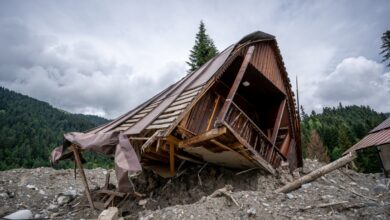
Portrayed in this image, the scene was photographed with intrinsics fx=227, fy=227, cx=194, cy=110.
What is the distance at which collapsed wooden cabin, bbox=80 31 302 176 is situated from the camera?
6379 millimetres

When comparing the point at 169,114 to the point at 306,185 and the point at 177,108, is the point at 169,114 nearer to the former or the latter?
the point at 177,108

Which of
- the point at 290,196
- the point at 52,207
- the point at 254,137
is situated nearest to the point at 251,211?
the point at 290,196

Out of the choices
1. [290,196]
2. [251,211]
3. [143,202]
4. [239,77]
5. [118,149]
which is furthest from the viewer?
[143,202]

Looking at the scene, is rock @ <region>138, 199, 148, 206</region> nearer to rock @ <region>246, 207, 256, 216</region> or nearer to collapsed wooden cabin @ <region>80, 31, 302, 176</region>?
collapsed wooden cabin @ <region>80, 31, 302, 176</region>

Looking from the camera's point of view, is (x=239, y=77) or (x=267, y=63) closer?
(x=239, y=77)

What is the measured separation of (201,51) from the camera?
23.4 metres

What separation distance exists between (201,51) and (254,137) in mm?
16477

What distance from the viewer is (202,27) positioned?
25109 millimetres

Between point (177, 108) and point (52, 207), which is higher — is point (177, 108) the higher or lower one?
the higher one

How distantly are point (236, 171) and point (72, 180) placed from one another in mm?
10427

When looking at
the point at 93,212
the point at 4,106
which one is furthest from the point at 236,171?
the point at 4,106

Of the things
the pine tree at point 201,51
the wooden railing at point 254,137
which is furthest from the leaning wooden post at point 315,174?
the pine tree at point 201,51

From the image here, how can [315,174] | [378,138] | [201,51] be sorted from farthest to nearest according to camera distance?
[201,51], [378,138], [315,174]

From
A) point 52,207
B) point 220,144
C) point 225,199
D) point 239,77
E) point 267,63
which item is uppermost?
point 267,63
